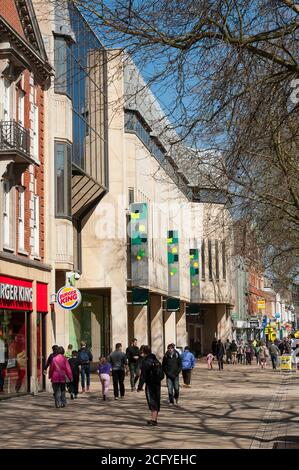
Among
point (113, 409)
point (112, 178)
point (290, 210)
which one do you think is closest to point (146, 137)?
point (112, 178)

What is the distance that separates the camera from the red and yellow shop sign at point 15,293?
25.2m

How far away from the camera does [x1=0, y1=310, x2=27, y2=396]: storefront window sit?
2550 centimetres

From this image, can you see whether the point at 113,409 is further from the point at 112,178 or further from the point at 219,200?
the point at 112,178

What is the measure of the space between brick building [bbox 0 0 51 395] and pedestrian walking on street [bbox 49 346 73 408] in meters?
3.29

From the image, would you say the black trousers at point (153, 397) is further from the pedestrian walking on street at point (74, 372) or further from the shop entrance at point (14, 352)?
the shop entrance at point (14, 352)

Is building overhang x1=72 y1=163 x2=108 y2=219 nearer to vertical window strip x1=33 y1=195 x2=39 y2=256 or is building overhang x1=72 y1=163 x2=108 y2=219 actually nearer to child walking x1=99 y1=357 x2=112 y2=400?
vertical window strip x1=33 y1=195 x2=39 y2=256

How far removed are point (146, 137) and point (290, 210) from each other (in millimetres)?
17516

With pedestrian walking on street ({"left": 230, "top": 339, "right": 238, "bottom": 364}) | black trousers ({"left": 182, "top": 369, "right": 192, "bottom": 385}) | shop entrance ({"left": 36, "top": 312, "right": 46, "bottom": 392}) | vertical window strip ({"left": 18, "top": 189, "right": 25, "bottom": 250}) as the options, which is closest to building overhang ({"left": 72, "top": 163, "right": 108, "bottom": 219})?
vertical window strip ({"left": 18, "top": 189, "right": 25, "bottom": 250})

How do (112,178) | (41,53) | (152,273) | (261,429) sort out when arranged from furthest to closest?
1. (152,273)
2. (112,178)
3. (41,53)
4. (261,429)

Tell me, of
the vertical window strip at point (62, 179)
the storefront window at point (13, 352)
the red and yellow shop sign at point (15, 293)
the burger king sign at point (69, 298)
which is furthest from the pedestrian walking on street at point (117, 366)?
the vertical window strip at point (62, 179)

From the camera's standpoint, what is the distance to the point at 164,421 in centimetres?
1872

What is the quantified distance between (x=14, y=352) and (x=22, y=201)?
187 inches

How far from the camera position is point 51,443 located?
14.8 meters
